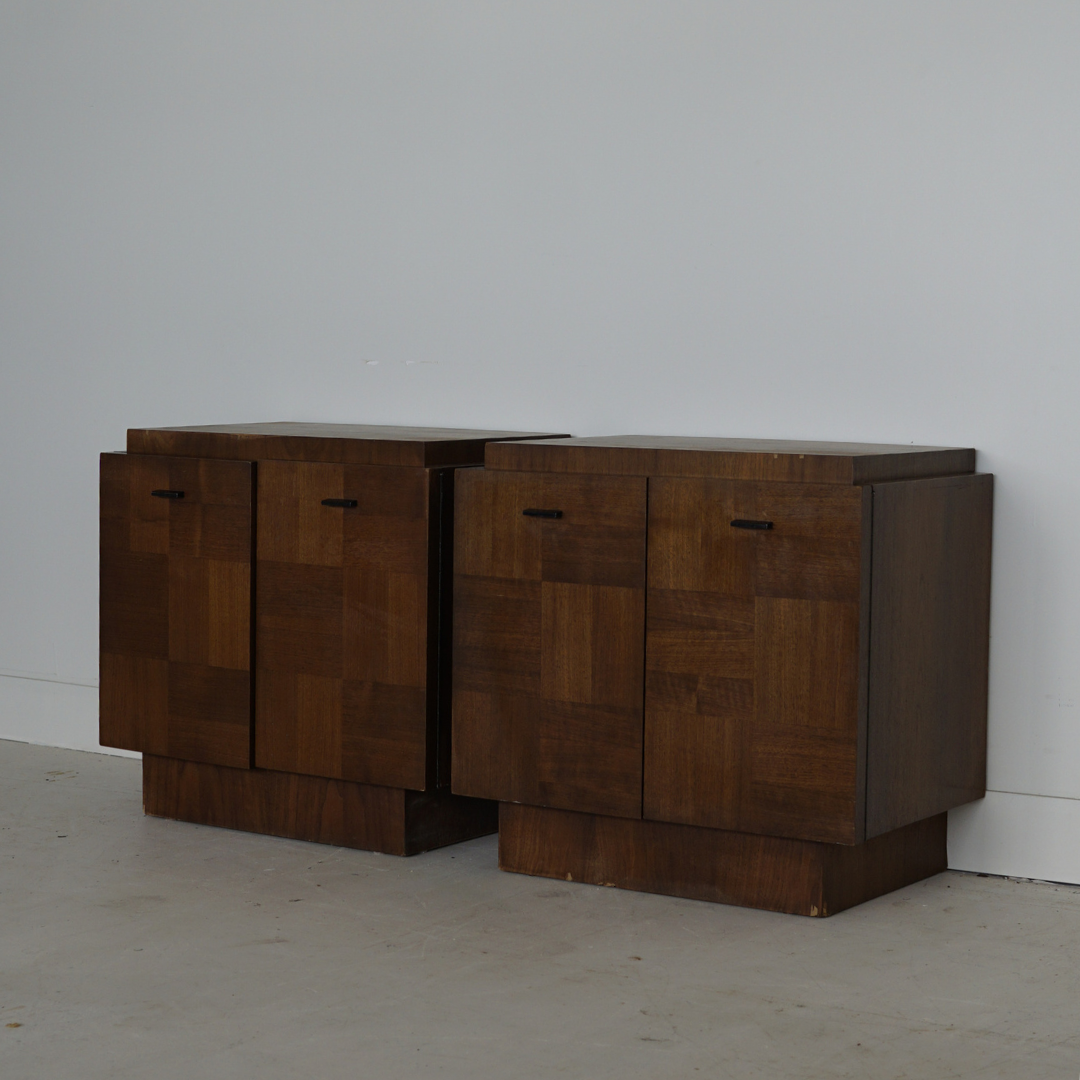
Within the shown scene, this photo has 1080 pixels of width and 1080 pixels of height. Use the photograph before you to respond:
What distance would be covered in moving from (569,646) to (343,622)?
1.73 ft

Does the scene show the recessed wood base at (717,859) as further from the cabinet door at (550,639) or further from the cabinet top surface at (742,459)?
the cabinet top surface at (742,459)

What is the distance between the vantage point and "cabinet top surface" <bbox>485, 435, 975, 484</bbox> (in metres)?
2.83

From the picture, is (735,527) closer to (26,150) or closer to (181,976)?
(181,976)

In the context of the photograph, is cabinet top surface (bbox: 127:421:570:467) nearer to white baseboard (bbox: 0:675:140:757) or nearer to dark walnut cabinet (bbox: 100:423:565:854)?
dark walnut cabinet (bbox: 100:423:565:854)

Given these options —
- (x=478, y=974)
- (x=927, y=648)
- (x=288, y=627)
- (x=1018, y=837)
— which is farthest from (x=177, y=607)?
(x=1018, y=837)

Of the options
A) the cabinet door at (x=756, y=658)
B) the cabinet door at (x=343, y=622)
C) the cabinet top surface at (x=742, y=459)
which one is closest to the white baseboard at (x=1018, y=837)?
the cabinet door at (x=756, y=658)

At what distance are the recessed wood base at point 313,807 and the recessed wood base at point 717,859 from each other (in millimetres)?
210

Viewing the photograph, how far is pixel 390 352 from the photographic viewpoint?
3.94 metres

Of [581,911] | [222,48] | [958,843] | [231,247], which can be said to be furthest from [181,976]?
[222,48]

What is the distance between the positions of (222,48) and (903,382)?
79.5 inches

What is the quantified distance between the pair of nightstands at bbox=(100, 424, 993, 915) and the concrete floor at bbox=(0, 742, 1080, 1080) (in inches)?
5.0

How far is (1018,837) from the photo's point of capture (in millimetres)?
3254

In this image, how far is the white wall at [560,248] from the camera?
10.5 ft

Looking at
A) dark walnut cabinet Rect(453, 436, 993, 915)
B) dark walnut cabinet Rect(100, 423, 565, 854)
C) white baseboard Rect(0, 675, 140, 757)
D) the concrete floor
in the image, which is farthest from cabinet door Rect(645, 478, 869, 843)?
white baseboard Rect(0, 675, 140, 757)
